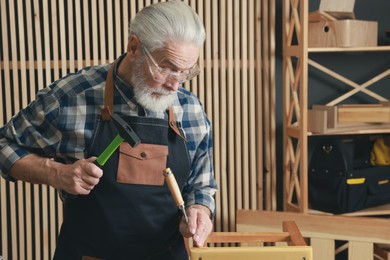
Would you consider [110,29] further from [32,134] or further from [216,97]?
[32,134]

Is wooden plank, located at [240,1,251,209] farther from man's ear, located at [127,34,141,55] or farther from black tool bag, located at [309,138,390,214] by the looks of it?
man's ear, located at [127,34,141,55]

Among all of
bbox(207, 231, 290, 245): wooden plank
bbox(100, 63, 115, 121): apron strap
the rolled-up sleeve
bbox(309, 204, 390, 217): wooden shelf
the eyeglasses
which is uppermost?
the eyeglasses

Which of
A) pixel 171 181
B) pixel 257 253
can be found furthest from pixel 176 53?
pixel 257 253

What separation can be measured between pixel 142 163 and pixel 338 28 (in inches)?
79.3

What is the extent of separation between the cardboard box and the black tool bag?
23.9 inches

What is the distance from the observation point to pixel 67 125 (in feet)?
6.89

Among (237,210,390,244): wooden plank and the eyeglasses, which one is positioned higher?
the eyeglasses

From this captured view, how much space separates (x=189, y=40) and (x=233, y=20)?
6.97 feet

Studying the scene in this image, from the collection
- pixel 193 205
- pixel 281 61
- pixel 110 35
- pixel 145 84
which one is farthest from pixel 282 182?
pixel 145 84

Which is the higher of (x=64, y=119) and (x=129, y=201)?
(x=64, y=119)

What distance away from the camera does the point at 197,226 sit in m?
2.05

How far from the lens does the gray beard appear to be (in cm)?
204

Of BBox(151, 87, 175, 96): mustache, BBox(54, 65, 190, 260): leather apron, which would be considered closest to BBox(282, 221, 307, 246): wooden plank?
BBox(54, 65, 190, 260): leather apron

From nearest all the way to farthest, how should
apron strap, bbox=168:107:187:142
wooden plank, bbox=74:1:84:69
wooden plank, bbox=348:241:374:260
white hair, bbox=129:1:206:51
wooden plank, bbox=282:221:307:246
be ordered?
white hair, bbox=129:1:206:51 < wooden plank, bbox=282:221:307:246 < apron strap, bbox=168:107:187:142 < wooden plank, bbox=348:241:374:260 < wooden plank, bbox=74:1:84:69
